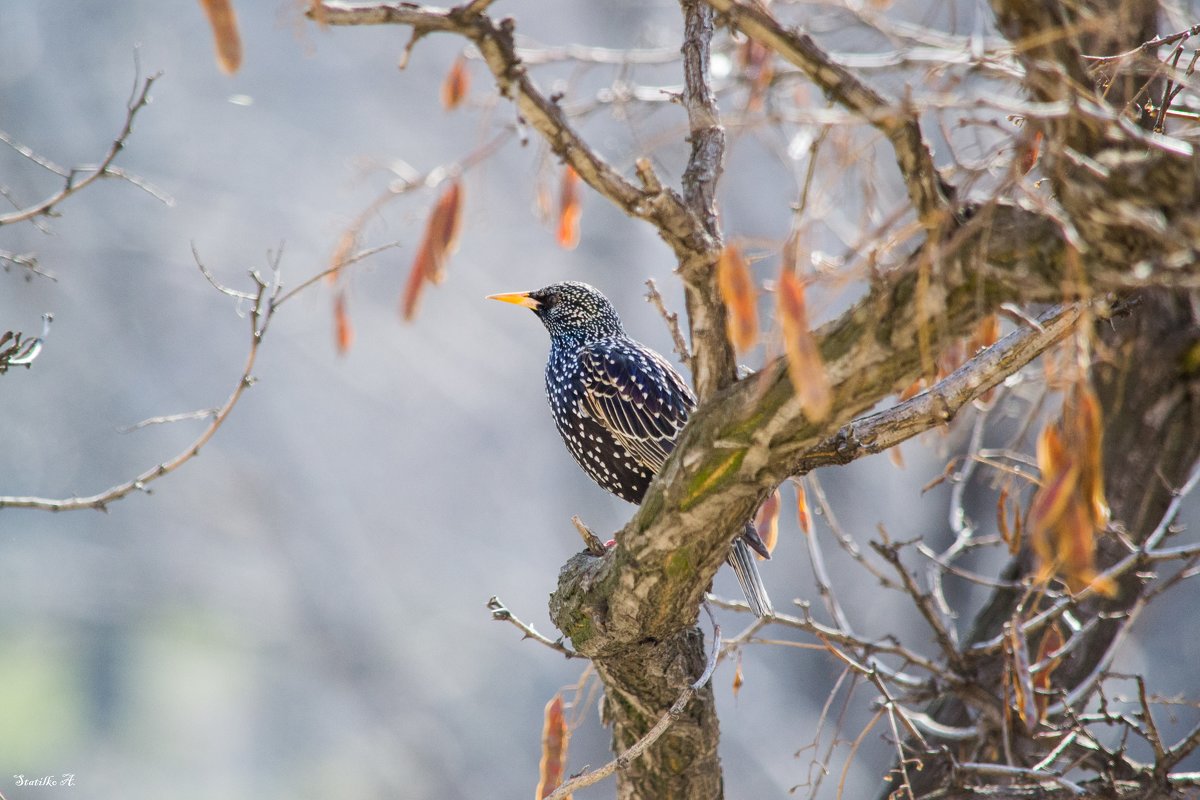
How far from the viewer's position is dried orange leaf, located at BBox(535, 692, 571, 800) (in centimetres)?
314

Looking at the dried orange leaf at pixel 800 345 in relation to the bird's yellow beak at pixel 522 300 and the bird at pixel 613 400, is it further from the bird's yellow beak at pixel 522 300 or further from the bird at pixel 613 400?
the bird's yellow beak at pixel 522 300

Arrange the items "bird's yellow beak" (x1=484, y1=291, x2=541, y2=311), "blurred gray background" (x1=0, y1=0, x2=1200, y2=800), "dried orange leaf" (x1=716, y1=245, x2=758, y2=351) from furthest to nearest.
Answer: "blurred gray background" (x1=0, y1=0, x2=1200, y2=800) → "bird's yellow beak" (x1=484, y1=291, x2=541, y2=311) → "dried orange leaf" (x1=716, y1=245, x2=758, y2=351)

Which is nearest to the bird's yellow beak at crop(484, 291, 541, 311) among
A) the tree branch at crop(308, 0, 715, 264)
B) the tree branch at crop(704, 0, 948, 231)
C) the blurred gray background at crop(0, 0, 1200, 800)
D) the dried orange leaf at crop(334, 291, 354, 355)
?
the dried orange leaf at crop(334, 291, 354, 355)

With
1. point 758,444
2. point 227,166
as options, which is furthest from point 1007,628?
point 227,166

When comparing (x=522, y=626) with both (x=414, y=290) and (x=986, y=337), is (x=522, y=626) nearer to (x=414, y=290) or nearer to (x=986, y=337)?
(x=414, y=290)

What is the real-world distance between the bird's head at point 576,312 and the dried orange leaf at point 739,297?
329 cm

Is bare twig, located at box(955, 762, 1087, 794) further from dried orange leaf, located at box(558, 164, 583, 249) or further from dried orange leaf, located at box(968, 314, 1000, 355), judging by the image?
dried orange leaf, located at box(558, 164, 583, 249)

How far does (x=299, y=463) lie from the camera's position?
12.3 meters

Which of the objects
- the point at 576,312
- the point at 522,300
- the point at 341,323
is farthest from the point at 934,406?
the point at 522,300

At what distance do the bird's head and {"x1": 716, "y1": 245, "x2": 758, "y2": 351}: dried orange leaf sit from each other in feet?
10.8

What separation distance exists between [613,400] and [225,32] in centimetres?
293

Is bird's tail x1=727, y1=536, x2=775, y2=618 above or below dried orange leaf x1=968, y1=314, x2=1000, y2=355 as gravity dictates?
above

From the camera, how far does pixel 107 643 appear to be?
1220 cm

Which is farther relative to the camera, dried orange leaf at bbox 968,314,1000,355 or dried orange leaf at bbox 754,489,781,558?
dried orange leaf at bbox 754,489,781,558
